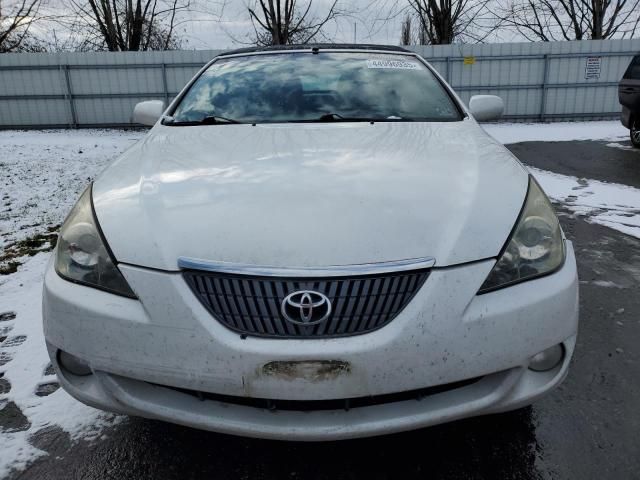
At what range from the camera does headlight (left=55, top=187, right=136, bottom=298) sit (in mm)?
1496

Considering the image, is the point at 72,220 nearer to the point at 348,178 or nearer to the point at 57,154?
the point at 348,178

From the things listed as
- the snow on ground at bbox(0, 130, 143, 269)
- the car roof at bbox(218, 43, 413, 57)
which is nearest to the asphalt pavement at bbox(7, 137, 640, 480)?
the car roof at bbox(218, 43, 413, 57)

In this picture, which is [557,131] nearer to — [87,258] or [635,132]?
[635,132]

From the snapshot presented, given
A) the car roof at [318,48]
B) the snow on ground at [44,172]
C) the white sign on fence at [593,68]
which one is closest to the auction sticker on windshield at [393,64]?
the car roof at [318,48]

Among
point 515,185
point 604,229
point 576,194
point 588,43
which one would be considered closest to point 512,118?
point 588,43

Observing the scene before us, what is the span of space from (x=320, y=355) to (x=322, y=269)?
22 cm

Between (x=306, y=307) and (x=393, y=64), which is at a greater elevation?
(x=393, y=64)

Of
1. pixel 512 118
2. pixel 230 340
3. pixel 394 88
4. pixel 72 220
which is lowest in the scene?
pixel 512 118

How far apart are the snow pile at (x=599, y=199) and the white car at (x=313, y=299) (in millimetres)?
3133

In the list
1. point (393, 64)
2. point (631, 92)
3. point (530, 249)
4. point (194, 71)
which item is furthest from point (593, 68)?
point (530, 249)

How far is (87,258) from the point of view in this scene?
1.56m

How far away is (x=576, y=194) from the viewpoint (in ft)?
18.6

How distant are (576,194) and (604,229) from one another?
1541 mm

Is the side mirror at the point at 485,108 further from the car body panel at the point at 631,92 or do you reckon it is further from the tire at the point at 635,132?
the tire at the point at 635,132
